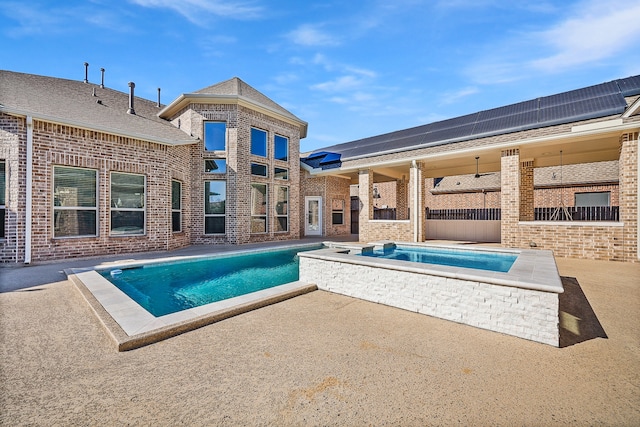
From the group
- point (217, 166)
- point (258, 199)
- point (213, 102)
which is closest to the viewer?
→ point (213, 102)

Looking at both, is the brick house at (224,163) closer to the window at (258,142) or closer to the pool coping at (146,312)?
the window at (258,142)

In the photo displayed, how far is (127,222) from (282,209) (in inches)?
253

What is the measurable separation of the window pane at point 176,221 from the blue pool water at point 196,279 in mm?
3231

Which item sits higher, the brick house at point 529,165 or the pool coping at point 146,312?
the brick house at point 529,165

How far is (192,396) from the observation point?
2.04m

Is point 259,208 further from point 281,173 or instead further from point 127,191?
point 127,191

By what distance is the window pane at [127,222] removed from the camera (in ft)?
27.5

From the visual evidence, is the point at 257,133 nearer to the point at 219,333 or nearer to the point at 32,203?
the point at 32,203

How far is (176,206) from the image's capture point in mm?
10414

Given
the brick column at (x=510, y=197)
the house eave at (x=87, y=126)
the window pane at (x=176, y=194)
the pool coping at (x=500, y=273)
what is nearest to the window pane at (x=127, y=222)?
the window pane at (x=176, y=194)

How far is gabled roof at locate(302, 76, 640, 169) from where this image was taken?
8.53m

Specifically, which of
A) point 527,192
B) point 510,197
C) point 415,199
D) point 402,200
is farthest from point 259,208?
point 527,192

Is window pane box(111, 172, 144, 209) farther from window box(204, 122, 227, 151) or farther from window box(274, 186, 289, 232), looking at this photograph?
window box(274, 186, 289, 232)

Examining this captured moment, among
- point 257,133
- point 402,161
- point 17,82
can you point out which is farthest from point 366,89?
point 17,82
